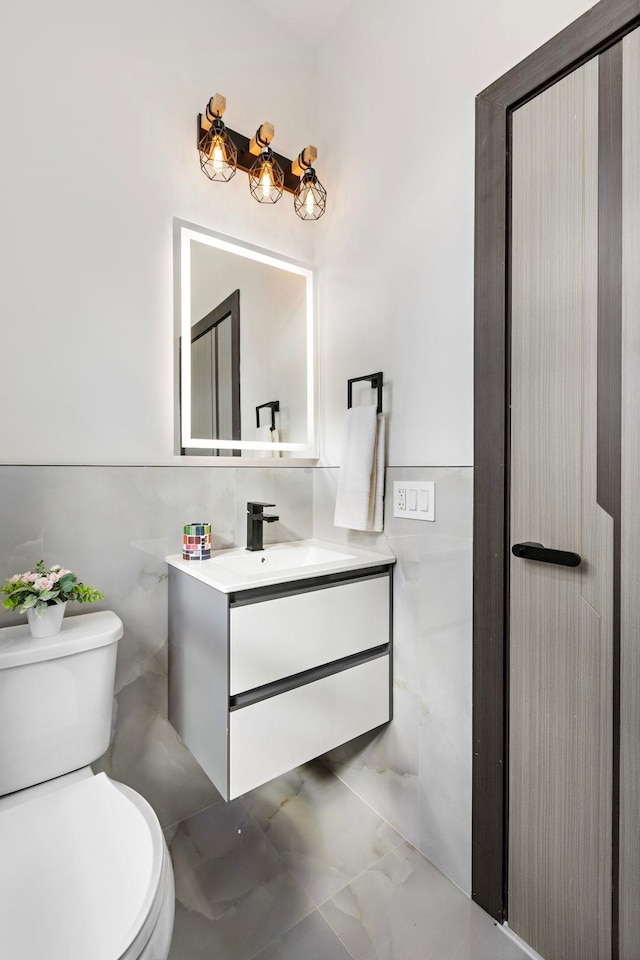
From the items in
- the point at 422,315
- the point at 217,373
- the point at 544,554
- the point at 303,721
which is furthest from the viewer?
the point at 217,373

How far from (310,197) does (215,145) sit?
1.30 ft

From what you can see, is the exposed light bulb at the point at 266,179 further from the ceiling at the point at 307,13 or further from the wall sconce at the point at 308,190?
the ceiling at the point at 307,13

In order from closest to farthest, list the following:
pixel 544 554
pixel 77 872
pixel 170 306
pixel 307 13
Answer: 1. pixel 77 872
2. pixel 544 554
3. pixel 170 306
4. pixel 307 13

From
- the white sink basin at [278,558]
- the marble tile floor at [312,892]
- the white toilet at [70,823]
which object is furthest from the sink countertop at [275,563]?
the marble tile floor at [312,892]

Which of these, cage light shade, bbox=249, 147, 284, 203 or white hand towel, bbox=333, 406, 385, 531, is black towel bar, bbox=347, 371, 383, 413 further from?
cage light shade, bbox=249, 147, 284, 203

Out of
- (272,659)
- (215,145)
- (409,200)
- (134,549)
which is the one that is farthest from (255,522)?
(215,145)

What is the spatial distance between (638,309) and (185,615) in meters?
1.36

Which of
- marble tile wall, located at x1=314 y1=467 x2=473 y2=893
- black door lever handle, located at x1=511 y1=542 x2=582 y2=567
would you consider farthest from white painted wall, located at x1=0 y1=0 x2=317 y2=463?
black door lever handle, located at x1=511 y1=542 x2=582 y2=567

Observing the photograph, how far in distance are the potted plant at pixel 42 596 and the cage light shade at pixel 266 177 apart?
144 centimetres

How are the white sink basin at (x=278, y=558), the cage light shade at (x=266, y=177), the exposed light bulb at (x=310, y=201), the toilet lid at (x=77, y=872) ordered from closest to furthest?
the toilet lid at (x=77, y=872), the white sink basin at (x=278, y=558), the cage light shade at (x=266, y=177), the exposed light bulb at (x=310, y=201)

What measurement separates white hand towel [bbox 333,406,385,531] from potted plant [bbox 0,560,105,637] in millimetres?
836

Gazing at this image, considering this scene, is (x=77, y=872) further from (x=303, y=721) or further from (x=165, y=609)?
(x=165, y=609)

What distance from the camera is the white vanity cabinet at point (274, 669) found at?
120 cm

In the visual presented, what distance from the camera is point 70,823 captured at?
975 mm
